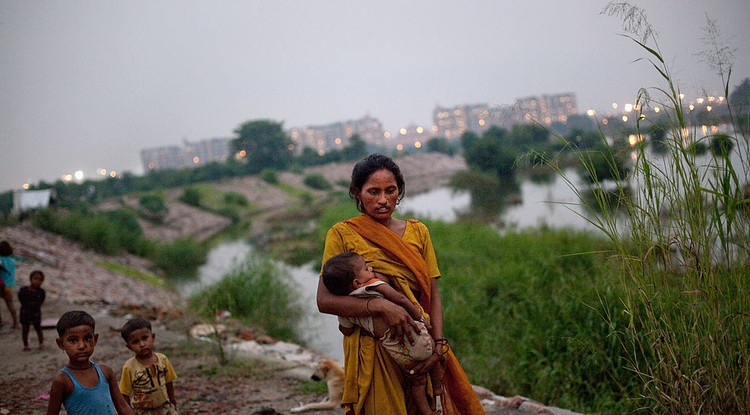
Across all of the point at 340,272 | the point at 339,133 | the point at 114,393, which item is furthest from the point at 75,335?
the point at 339,133

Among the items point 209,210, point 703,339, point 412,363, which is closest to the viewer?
point 412,363

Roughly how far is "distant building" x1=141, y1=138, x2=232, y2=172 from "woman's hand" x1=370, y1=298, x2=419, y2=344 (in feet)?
334

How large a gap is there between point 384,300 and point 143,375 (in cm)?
147

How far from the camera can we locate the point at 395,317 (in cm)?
200

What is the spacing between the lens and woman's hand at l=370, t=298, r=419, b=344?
6.55 feet

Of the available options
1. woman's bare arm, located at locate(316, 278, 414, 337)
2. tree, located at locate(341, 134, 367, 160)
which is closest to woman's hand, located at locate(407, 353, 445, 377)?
woman's bare arm, located at locate(316, 278, 414, 337)

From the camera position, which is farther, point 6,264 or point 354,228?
point 6,264

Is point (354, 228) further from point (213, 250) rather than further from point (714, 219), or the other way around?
point (213, 250)

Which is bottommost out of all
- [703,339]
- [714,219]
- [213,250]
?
[213,250]

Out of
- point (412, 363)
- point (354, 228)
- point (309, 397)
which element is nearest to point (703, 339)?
point (412, 363)

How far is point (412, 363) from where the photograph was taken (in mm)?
2051

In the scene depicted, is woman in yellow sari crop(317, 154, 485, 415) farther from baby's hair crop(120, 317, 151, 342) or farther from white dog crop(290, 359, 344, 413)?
white dog crop(290, 359, 344, 413)

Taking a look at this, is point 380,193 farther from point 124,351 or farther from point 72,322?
point 124,351

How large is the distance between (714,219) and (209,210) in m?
33.7
